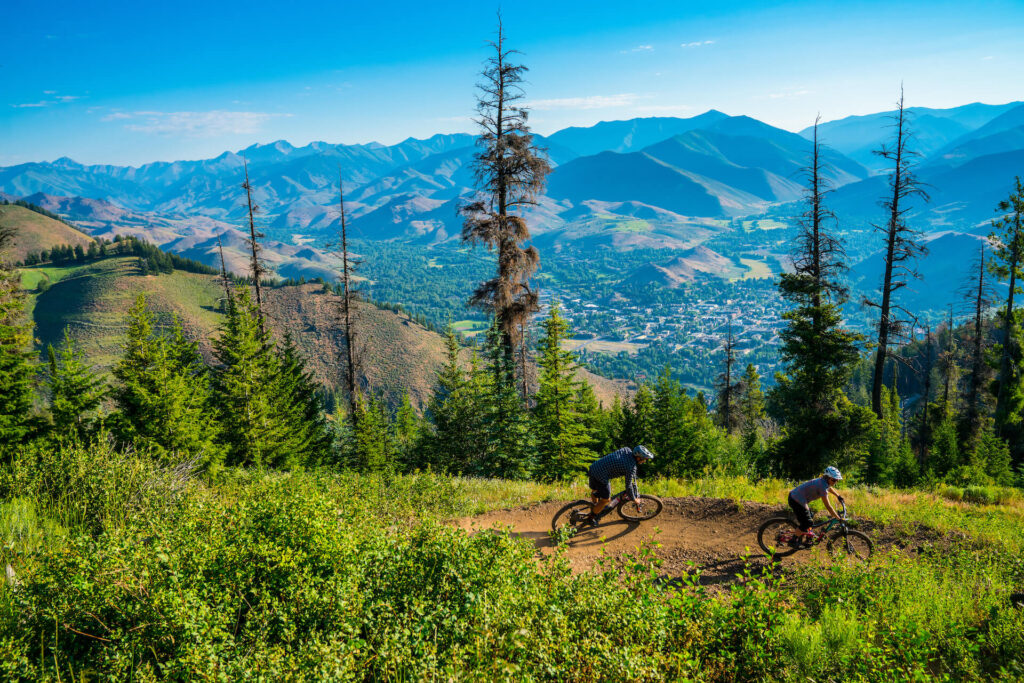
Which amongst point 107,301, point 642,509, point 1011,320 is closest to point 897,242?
point 1011,320

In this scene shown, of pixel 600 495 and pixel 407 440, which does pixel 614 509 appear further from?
pixel 407 440

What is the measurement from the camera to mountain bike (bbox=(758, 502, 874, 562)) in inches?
360

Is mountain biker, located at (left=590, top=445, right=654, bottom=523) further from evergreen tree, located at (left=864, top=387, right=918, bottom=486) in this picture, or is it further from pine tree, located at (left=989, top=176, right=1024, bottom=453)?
pine tree, located at (left=989, top=176, right=1024, bottom=453)

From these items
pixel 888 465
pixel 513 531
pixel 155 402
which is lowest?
pixel 888 465

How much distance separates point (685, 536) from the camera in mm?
10562

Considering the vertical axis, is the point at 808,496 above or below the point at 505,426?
above

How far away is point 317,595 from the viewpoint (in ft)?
14.7

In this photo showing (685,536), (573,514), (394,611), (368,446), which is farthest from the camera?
(368,446)

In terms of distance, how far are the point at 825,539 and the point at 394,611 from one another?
880cm

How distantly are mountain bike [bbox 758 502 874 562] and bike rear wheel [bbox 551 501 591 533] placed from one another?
351cm

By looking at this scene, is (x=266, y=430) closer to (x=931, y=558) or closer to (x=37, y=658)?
(x=37, y=658)

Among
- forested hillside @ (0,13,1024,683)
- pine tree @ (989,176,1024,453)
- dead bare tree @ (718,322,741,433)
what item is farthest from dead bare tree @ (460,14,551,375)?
dead bare tree @ (718,322,741,433)

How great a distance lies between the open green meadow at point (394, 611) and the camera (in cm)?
406

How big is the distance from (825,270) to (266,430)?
29.6 meters
